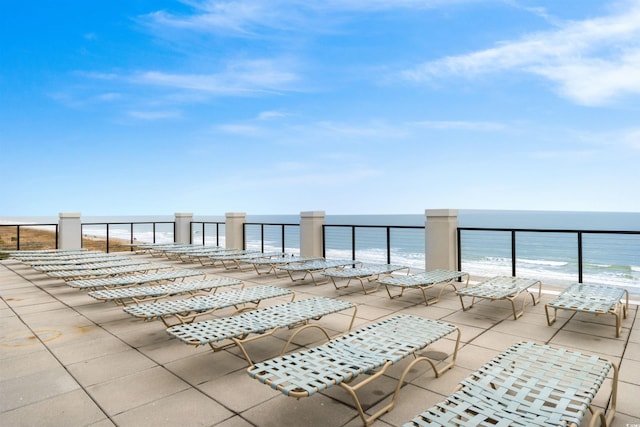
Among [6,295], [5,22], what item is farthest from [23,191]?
[6,295]

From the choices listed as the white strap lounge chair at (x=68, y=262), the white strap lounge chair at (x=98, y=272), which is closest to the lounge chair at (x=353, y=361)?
the white strap lounge chair at (x=98, y=272)

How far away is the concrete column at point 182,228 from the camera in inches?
555

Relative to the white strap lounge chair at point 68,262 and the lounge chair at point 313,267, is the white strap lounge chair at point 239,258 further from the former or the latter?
the white strap lounge chair at point 68,262

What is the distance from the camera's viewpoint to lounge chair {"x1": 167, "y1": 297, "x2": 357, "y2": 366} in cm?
307

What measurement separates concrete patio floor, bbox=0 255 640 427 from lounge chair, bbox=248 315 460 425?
0.22 m

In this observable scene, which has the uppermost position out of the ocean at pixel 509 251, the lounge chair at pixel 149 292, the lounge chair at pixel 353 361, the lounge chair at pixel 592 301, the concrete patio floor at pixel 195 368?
the lounge chair at pixel 353 361

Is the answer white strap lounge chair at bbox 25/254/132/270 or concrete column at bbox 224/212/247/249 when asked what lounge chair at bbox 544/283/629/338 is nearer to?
white strap lounge chair at bbox 25/254/132/270

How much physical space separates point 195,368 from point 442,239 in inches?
224

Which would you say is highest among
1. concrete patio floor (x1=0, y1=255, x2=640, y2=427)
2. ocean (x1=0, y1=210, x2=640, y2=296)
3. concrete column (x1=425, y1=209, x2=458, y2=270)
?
concrete column (x1=425, y1=209, x2=458, y2=270)

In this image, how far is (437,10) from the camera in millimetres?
18000

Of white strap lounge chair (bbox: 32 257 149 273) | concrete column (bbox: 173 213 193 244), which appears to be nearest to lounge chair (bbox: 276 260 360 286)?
white strap lounge chair (bbox: 32 257 149 273)

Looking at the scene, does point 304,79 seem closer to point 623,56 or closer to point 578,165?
point 623,56

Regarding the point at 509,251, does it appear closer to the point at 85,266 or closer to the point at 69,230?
the point at 69,230

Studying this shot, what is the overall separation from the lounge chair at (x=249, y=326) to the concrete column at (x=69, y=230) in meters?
11.0
